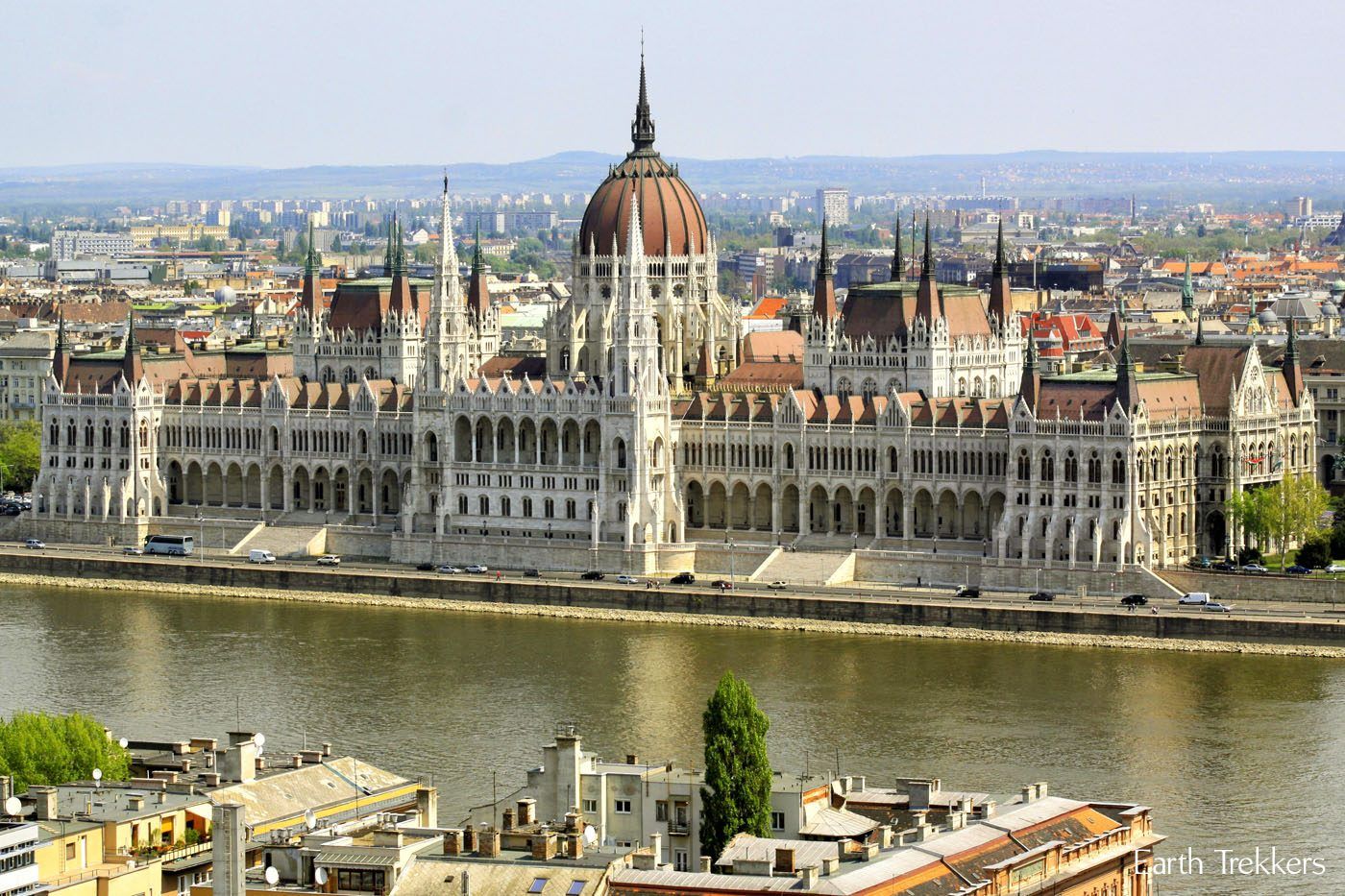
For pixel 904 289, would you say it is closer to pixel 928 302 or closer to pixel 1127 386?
pixel 928 302

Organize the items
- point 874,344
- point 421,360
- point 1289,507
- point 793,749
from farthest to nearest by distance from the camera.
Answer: point 421,360 → point 874,344 → point 1289,507 → point 793,749

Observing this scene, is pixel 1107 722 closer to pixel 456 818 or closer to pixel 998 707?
pixel 998 707

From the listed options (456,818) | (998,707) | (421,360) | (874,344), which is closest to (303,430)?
(421,360)

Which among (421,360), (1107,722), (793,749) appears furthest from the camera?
(421,360)

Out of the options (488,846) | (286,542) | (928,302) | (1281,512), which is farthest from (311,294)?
(488,846)

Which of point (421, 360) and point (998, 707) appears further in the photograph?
point (421, 360)
